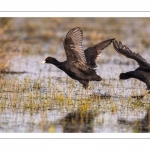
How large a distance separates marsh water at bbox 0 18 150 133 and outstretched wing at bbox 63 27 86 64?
0.84 meters

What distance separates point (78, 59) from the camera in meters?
13.0

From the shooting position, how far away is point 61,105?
1259cm

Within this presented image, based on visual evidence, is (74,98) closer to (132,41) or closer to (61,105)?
(61,105)

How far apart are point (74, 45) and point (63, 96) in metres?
1.22

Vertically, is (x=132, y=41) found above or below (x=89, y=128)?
above

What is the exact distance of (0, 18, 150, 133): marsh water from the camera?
11.3 meters

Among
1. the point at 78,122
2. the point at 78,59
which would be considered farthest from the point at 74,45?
the point at 78,122

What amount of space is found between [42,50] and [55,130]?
876cm

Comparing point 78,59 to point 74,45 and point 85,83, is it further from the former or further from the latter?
point 85,83

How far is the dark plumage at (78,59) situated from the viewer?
12.5 meters

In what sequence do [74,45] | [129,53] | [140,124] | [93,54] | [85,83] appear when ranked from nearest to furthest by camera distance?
1. [140,124]
2. [74,45]
3. [129,53]
4. [85,83]
5. [93,54]

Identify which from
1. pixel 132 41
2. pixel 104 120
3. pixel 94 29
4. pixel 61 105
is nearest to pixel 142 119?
pixel 104 120
